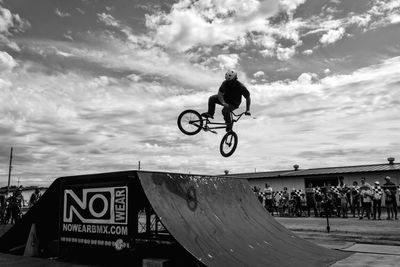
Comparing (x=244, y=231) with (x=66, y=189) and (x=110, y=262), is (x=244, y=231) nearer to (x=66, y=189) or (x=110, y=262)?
(x=110, y=262)

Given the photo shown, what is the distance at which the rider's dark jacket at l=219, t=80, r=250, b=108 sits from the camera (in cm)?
835

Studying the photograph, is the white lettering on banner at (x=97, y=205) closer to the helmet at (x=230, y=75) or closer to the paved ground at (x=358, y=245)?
the paved ground at (x=358, y=245)

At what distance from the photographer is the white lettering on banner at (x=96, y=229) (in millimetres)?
6402

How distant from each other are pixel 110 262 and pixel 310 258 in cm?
401

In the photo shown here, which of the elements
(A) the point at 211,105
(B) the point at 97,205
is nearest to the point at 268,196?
(A) the point at 211,105

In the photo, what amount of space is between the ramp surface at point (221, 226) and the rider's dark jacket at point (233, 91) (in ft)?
6.29

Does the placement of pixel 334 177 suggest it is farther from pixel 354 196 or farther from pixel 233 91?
pixel 233 91

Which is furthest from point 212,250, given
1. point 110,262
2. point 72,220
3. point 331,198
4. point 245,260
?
point 331,198

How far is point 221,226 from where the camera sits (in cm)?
705

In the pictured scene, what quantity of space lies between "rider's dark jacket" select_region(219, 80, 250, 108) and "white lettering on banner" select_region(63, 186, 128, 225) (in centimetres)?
346

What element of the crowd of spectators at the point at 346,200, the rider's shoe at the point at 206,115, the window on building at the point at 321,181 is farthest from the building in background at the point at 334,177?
the rider's shoe at the point at 206,115

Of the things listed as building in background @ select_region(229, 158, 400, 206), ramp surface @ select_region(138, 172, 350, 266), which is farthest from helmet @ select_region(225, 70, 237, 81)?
building in background @ select_region(229, 158, 400, 206)

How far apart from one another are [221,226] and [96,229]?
2475 mm

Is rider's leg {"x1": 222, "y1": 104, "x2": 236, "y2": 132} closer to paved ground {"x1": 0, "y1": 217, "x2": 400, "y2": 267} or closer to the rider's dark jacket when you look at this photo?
the rider's dark jacket
